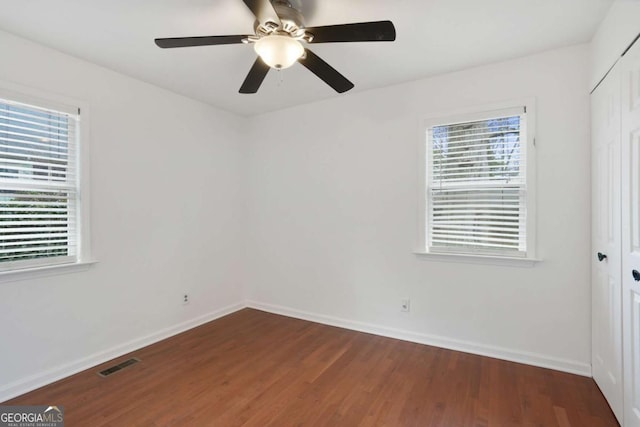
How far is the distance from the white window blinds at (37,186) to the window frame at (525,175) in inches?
120

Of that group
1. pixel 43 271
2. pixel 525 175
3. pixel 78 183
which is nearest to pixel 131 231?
pixel 78 183

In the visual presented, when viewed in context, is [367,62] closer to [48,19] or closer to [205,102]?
[205,102]

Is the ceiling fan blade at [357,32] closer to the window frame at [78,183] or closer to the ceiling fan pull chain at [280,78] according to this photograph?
the ceiling fan pull chain at [280,78]

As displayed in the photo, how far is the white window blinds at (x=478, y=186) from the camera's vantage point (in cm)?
270

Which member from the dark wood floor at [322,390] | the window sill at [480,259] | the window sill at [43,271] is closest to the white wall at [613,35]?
the window sill at [480,259]

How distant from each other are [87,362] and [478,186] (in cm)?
367

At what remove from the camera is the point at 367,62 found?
273 cm

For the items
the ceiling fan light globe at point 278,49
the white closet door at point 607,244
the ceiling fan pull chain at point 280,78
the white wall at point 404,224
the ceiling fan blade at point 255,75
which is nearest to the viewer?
the ceiling fan light globe at point 278,49

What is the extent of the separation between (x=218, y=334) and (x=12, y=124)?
2.48 meters

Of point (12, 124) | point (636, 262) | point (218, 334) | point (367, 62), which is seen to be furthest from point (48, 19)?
point (636, 262)

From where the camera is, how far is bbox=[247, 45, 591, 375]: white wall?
8.25 feet

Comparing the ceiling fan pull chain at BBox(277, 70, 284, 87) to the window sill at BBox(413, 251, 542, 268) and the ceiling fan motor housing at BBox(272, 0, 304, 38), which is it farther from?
the window sill at BBox(413, 251, 542, 268)

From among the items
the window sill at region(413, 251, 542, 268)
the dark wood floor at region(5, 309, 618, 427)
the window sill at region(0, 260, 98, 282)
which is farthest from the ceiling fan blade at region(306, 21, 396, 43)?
the window sill at region(0, 260, 98, 282)

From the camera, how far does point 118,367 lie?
2.66 m
